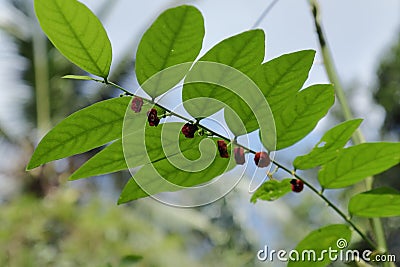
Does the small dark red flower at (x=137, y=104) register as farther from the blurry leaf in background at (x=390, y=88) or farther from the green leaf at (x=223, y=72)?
the blurry leaf in background at (x=390, y=88)

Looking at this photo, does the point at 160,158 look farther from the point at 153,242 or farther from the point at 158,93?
the point at 153,242

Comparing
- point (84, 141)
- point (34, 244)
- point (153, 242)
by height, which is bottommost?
point (84, 141)

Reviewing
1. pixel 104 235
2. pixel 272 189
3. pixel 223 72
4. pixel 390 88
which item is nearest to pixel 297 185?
pixel 272 189

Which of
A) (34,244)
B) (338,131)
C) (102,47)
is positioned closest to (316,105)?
(338,131)

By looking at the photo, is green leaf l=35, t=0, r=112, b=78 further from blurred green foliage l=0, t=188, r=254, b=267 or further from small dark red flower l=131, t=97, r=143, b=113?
blurred green foliage l=0, t=188, r=254, b=267

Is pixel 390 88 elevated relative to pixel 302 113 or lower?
elevated

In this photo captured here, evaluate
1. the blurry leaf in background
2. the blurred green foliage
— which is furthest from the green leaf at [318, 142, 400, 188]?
the blurry leaf in background

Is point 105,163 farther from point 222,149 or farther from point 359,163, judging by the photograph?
point 359,163
